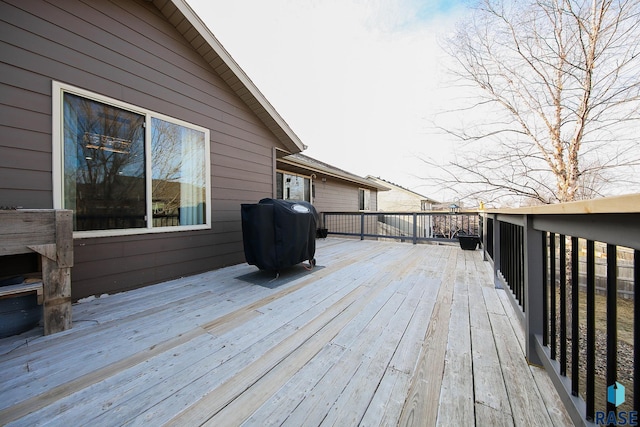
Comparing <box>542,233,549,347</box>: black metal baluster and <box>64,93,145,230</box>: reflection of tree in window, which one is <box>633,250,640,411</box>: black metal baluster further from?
<box>64,93,145,230</box>: reflection of tree in window

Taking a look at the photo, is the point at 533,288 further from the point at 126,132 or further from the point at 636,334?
the point at 126,132

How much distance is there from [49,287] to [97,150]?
1438mm

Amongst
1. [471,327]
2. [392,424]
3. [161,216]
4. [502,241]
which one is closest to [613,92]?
[502,241]

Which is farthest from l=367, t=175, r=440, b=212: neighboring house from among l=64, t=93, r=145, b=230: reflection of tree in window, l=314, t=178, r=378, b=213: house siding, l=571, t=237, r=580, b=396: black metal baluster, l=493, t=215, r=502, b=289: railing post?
l=571, t=237, r=580, b=396: black metal baluster

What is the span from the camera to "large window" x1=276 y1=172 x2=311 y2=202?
6566 millimetres

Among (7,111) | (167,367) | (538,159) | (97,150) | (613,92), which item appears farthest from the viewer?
(538,159)

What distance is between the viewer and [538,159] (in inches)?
173

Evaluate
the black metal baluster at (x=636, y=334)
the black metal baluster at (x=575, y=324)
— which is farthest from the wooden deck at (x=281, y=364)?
the black metal baluster at (x=636, y=334)

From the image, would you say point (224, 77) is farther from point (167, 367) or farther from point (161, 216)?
point (167, 367)

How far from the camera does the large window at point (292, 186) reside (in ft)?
21.5

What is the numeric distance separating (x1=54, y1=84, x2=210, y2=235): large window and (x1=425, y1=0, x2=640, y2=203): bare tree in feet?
15.5

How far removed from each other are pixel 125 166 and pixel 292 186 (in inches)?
181

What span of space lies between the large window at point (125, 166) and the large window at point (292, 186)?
3.12 meters

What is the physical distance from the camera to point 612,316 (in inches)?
32.6
